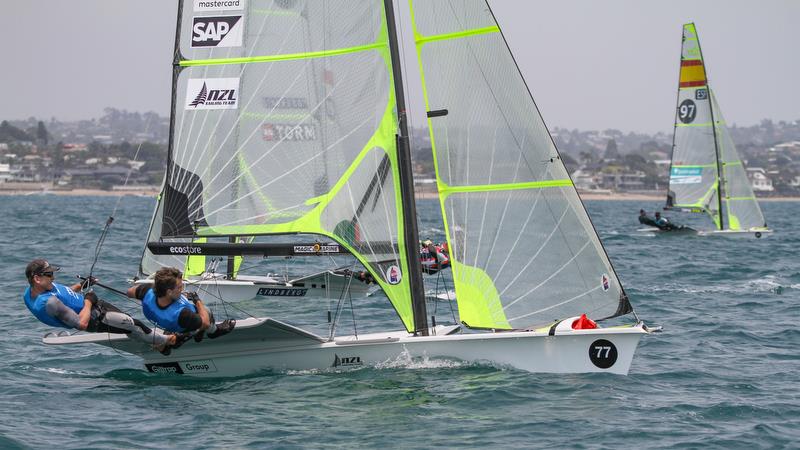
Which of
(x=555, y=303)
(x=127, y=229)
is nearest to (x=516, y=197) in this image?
(x=555, y=303)

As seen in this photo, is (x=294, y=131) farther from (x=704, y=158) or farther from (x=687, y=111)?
(x=704, y=158)

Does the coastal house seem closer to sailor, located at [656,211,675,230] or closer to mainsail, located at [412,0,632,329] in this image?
sailor, located at [656,211,675,230]

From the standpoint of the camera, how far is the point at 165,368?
39.4 ft

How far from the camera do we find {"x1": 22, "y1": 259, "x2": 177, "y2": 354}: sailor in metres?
10.7

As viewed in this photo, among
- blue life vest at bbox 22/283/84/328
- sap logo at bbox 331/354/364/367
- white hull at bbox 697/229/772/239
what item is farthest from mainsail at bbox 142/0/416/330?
white hull at bbox 697/229/772/239

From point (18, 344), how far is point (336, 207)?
15.7 feet

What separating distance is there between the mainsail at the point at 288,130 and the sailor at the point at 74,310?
5.32 feet

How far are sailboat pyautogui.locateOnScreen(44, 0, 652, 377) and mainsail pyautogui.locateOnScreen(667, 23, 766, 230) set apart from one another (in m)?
33.2

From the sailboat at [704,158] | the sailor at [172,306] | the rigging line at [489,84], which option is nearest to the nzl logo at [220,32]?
the rigging line at [489,84]

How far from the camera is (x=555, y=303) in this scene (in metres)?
12.2

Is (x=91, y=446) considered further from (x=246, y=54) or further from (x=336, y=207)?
(x=246, y=54)

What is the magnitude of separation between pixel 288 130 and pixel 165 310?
277 cm

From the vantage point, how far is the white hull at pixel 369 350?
452 inches

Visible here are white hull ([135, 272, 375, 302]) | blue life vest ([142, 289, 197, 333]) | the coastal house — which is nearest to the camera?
blue life vest ([142, 289, 197, 333])
